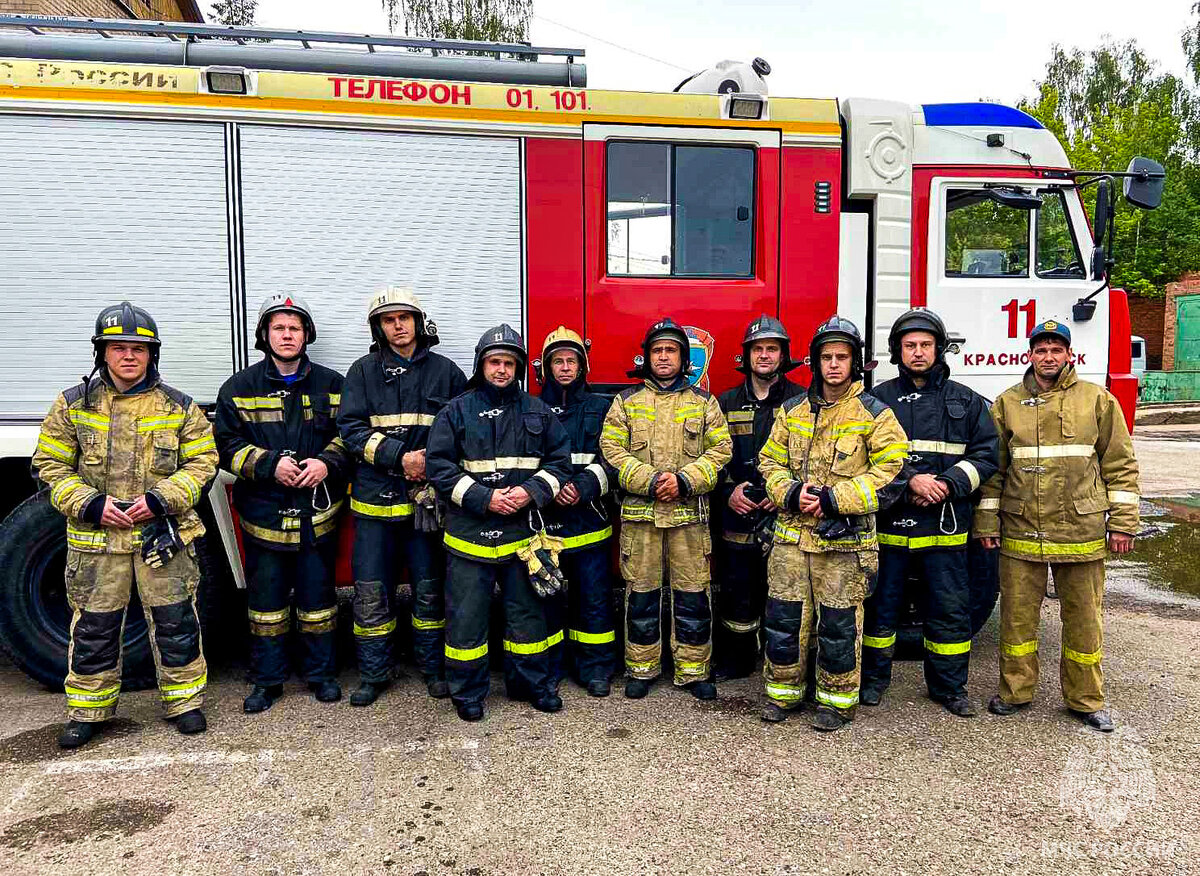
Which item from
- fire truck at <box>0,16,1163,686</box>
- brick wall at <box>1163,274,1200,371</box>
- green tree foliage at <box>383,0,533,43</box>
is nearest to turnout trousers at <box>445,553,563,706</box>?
fire truck at <box>0,16,1163,686</box>

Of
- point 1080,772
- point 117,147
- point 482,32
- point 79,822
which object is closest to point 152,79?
point 117,147

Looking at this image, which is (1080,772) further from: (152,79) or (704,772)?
(152,79)

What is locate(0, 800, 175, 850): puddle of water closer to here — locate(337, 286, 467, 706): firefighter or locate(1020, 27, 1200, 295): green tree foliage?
Result: locate(337, 286, 467, 706): firefighter

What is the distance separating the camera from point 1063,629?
13.0 feet

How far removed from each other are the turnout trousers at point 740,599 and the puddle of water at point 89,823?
8.76 ft

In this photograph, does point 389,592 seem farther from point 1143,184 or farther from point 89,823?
point 1143,184

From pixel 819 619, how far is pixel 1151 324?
2865cm

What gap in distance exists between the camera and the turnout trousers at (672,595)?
4.14 m

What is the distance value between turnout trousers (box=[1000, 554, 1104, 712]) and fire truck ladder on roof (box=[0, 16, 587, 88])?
11.3 ft

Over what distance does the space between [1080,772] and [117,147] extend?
5.27m

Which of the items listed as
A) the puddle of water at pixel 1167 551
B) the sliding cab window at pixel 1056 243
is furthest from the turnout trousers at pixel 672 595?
the puddle of water at pixel 1167 551

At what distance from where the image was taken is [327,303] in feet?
14.3

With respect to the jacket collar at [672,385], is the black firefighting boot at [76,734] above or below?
below

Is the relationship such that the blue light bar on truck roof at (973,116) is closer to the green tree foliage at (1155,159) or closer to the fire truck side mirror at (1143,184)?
the fire truck side mirror at (1143,184)
